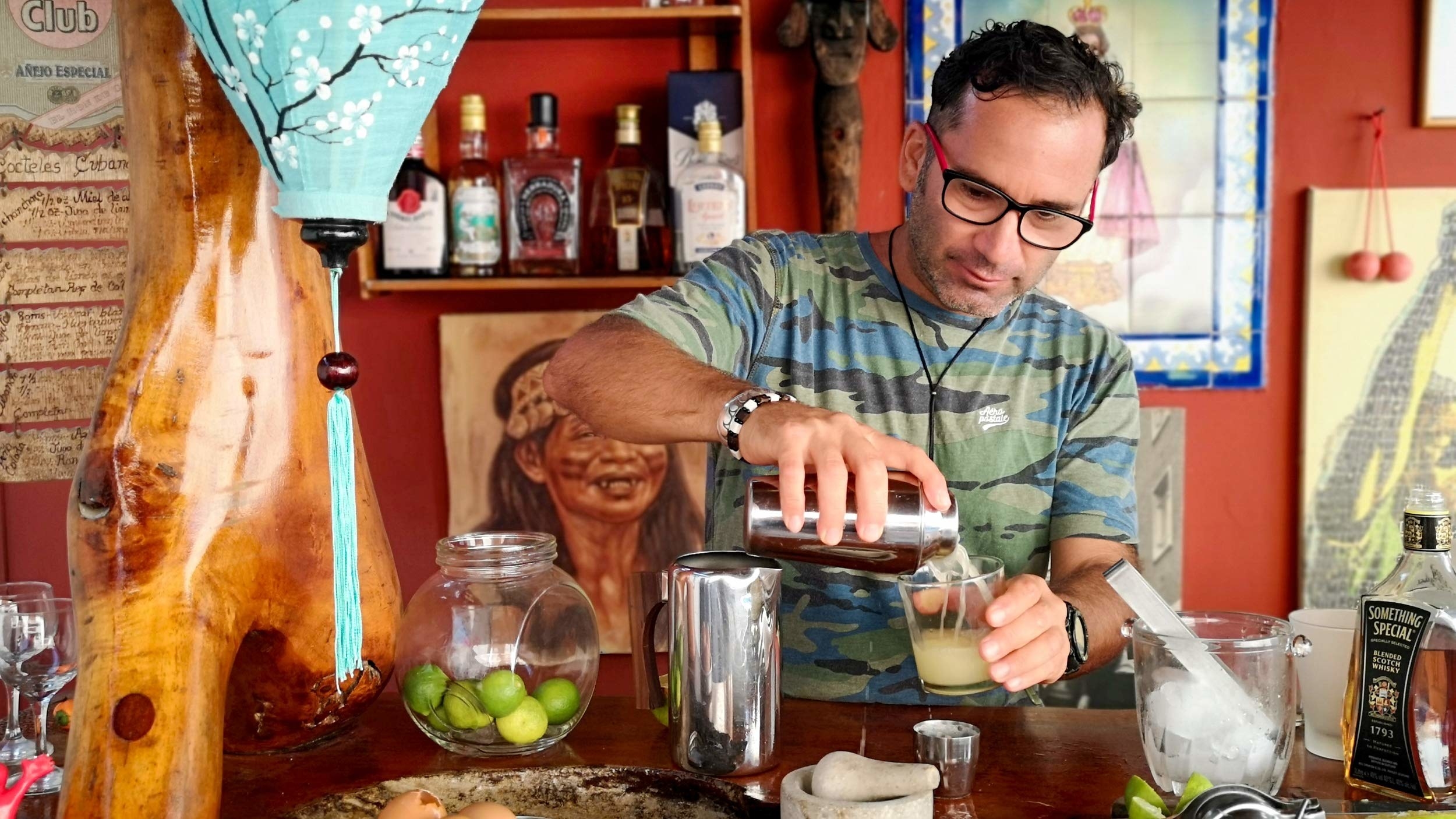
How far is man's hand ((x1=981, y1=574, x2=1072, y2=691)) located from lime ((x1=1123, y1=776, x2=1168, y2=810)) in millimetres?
143

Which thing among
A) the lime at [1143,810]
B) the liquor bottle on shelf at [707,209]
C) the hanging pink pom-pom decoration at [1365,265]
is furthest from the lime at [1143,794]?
the hanging pink pom-pom decoration at [1365,265]

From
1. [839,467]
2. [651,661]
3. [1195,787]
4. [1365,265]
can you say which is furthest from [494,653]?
[1365,265]

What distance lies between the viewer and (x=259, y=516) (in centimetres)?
113

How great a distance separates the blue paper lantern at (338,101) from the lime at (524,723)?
196 mm

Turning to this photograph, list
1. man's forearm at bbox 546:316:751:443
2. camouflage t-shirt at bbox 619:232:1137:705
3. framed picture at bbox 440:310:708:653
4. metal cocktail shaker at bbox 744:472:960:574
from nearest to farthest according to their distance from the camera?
1. metal cocktail shaker at bbox 744:472:960:574
2. man's forearm at bbox 546:316:751:443
3. camouflage t-shirt at bbox 619:232:1137:705
4. framed picture at bbox 440:310:708:653

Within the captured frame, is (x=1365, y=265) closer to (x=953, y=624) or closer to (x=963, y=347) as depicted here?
(x=963, y=347)

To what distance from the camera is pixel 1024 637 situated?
1119 millimetres

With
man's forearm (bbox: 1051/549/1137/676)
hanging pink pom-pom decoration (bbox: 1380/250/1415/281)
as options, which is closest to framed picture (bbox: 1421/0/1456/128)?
hanging pink pom-pom decoration (bbox: 1380/250/1415/281)

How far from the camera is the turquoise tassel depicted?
3.34ft

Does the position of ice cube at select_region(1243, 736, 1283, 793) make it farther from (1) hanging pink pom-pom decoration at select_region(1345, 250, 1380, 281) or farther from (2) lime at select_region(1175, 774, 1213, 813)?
(1) hanging pink pom-pom decoration at select_region(1345, 250, 1380, 281)

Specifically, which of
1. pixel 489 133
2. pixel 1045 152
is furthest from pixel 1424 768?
pixel 489 133

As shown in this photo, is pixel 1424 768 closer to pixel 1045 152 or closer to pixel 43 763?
pixel 1045 152

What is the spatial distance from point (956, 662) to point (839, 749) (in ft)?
0.52

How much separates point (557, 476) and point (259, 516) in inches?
54.2
